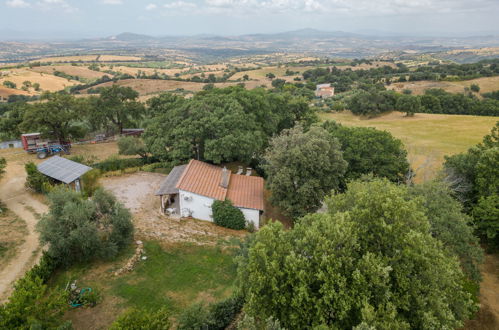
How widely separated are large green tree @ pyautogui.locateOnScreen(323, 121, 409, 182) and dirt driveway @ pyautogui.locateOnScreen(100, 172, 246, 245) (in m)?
13.3

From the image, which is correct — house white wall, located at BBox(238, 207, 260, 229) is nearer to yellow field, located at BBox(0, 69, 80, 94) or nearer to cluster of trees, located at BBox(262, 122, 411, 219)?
cluster of trees, located at BBox(262, 122, 411, 219)

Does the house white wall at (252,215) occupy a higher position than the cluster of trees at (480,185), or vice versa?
the cluster of trees at (480,185)

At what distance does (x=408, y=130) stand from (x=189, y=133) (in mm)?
38459

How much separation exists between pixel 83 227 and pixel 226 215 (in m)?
9.18

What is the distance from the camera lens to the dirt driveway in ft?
66.2

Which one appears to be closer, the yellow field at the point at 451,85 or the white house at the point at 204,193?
the white house at the point at 204,193

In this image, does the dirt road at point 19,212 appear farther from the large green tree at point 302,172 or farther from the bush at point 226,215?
the large green tree at point 302,172

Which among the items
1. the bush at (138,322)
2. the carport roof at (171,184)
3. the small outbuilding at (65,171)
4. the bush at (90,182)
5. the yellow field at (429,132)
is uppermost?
the bush at (138,322)

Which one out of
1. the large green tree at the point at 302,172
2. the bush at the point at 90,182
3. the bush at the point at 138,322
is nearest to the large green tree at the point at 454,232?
the large green tree at the point at 302,172

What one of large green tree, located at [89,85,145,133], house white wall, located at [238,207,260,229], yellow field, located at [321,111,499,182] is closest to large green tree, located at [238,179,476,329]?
house white wall, located at [238,207,260,229]

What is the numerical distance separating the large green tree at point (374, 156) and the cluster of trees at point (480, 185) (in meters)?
4.41

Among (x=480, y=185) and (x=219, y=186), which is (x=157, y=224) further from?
(x=480, y=185)

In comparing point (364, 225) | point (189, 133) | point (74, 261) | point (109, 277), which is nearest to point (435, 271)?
point (364, 225)

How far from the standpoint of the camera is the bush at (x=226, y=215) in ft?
72.7
